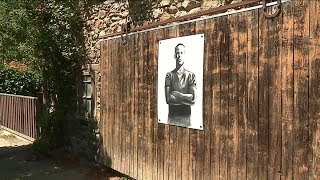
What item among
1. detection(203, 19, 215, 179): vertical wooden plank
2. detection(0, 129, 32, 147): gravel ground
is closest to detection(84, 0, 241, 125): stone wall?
detection(203, 19, 215, 179): vertical wooden plank

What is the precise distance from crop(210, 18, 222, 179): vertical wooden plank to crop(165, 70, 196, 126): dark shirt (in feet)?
1.17

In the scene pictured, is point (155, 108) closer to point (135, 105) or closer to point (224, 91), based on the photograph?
point (135, 105)

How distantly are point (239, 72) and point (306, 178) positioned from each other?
1.24 meters

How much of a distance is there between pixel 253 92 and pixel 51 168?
4819 mm

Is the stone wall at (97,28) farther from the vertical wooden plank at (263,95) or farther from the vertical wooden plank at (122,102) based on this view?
the vertical wooden plank at (263,95)

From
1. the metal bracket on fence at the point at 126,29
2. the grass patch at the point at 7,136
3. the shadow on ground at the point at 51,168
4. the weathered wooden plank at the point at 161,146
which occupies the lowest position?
the shadow on ground at the point at 51,168

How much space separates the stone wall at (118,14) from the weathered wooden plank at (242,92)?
466 millimetres

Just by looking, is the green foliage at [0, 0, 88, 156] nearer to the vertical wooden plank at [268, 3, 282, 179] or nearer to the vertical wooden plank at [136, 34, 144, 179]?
the vertical wooden plank at [136, 34, 144, 179]

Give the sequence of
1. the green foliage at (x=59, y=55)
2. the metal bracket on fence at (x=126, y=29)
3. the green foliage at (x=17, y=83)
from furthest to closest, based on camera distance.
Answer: the green foliage at (x=17, y=83)
the green foliage at (x=59, y=55)
the metal bracket on fence at (x=126, y=29)

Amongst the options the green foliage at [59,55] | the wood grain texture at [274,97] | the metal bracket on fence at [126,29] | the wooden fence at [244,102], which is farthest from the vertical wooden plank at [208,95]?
the green foliage at [59,55]

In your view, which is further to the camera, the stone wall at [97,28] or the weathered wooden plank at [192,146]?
the stone wall at [97,28]

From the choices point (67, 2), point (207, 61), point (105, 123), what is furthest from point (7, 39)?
point (207, 61)

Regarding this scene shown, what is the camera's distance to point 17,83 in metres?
13.9

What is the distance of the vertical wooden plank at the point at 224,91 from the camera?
160 inches
